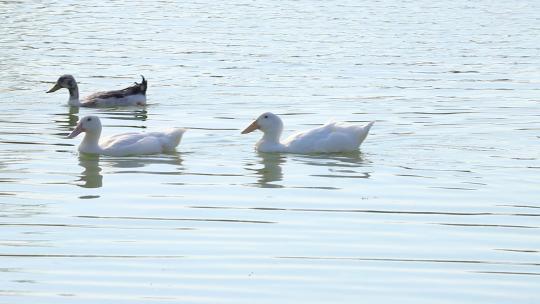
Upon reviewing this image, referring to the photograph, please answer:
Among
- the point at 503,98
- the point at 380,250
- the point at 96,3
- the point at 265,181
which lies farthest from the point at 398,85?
the point at 96,3

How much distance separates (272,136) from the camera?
51.7ft

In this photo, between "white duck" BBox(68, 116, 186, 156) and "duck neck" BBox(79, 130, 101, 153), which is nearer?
"white duck" BBox(68, 116, 186, 156)

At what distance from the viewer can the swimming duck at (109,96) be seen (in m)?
20.0

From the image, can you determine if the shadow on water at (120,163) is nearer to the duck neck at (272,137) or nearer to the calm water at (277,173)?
the calm water at (277,173)

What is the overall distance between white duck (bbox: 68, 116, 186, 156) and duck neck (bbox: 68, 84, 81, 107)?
15.7 ft

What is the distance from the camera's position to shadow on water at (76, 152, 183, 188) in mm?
14258

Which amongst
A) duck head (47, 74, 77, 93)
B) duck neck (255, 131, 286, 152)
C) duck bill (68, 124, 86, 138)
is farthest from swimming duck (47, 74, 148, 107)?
duck neck (255, 131, 286, 152)

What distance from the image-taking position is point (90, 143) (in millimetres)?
15703

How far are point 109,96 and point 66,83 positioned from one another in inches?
35.5

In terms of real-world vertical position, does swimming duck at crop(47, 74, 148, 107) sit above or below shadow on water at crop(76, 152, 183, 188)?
below

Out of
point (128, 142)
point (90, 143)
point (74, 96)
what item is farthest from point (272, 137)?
point (74, 96)

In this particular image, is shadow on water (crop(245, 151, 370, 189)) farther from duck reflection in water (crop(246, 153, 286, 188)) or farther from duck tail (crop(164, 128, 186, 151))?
duck tail (crop(164, 128, 186, 151))

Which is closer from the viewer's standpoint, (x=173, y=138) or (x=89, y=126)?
(x=173, y=138)

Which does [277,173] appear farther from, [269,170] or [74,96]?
[74,96]
